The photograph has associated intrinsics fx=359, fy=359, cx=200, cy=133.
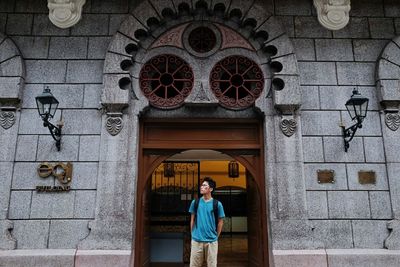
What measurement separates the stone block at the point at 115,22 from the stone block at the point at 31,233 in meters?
4.24

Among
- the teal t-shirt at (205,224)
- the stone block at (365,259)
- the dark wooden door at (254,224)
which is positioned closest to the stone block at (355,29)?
the dark wooden door at (254,224)

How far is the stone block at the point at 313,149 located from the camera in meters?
7.46

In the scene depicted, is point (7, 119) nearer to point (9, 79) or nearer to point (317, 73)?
point (9, 79)

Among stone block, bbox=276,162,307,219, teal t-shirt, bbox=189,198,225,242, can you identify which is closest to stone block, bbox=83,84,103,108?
teal t-shirt, bbox=189,198,225,242

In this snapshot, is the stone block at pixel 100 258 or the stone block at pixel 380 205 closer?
the stone block at pixel 100 258

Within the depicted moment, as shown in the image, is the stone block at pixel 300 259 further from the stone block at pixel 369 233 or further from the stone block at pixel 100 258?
the stone block at pixel 100 258

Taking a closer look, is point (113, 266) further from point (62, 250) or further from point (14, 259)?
point (14, 259)

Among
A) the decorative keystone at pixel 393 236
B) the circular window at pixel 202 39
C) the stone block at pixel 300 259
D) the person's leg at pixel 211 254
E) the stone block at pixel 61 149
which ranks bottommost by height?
the stone block at pixel 300 259

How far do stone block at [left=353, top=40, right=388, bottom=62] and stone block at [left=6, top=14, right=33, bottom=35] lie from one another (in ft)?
23.9

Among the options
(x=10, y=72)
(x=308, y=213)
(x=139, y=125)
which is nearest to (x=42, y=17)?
(x=10, y=72)

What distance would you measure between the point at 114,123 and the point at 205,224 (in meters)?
2.86

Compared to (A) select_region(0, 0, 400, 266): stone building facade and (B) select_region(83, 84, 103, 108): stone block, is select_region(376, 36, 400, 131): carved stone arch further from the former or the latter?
(B) select_region(83, 84, 103, 108): stone block

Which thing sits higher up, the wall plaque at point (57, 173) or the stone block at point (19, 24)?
the stone block at point (19, 24)

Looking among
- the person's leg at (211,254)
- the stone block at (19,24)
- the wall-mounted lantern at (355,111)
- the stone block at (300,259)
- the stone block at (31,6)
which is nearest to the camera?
the person's leg at (211,254)
